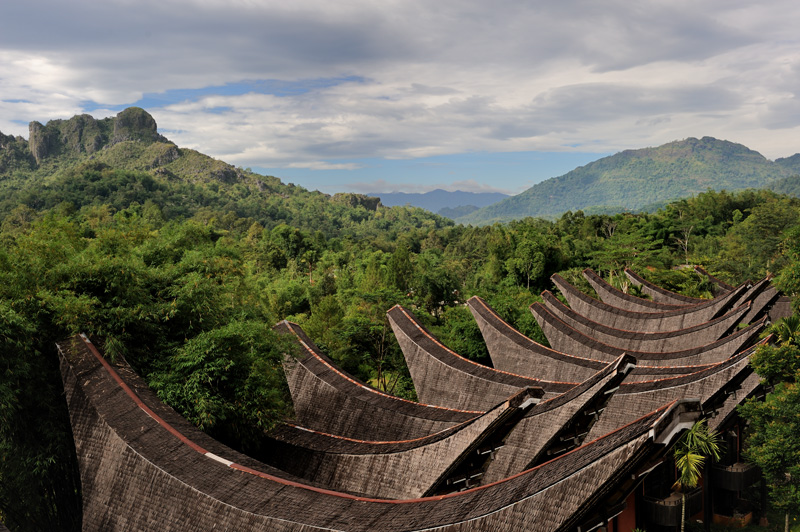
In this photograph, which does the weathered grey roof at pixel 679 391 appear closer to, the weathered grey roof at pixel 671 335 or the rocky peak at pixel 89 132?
the weathered grey roof at pixel 671 335

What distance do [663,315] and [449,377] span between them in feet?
34.3

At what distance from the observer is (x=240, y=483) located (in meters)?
7.61

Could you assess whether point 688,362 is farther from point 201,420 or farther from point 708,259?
point 708,259

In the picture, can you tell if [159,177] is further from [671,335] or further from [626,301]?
[671,335]

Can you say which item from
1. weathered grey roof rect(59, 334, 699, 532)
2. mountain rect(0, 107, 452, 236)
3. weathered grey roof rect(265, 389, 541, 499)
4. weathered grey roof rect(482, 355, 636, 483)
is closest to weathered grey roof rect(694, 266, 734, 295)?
weathered grey roof rect(482, 355, 636, 483)

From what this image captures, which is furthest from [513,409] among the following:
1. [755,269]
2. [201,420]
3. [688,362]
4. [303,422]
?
[755,269]

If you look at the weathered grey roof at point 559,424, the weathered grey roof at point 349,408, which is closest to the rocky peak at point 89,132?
the weathered grey roof at point 349,408

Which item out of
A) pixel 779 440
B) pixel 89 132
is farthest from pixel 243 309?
pixel 89 132

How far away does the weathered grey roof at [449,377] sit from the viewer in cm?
1431

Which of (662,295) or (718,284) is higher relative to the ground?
(718,284)

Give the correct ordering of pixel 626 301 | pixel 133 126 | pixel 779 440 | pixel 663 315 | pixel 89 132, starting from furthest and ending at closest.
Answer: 1. pixel 133 126
2. pixel 89 132
3. pixel 626 301
4. pixel 663 315
5. pixel 779 440

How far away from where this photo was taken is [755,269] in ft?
120

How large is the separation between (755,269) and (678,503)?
3161 cm

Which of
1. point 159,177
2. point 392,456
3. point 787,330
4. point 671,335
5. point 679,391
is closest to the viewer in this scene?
point 392,456
